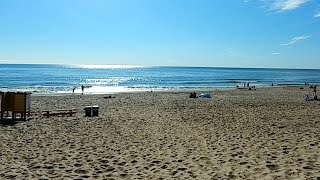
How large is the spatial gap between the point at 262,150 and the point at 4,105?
1240 centimetres

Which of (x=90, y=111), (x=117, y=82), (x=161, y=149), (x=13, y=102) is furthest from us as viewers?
(x=117, y=82)

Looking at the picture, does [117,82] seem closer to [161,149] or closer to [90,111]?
[90,111]

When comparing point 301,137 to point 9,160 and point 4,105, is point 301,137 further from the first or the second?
point 4,105

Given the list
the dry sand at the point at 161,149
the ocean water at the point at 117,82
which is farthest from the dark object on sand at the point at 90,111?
the ocean water at the point at 117,82

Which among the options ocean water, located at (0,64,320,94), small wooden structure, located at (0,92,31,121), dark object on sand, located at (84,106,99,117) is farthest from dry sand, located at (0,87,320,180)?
ocean water, located at (0,64,320,94)

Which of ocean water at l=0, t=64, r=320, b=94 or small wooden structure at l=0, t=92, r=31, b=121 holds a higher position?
small wooden structure at l=0, t=92, r=31, b=121

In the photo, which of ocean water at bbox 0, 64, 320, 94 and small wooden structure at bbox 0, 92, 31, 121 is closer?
small wooden structure at bbox 0, 92, 31, 121

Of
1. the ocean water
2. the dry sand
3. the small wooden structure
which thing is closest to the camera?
the dry sand

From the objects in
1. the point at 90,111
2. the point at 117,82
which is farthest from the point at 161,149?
the point at 117,82

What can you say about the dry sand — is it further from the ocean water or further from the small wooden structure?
the ocean water

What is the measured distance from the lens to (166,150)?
10.4m

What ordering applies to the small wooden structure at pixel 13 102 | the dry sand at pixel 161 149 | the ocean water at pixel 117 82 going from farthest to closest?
the ocean water at pixel 117 82 < the small wooden structure at pixel 13 102 < the dry sand at pixel 161 149

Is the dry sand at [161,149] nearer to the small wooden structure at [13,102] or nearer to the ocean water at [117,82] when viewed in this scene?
the small wooden structure at [13,102]

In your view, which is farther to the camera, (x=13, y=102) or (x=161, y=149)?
(x=13, y=102)
